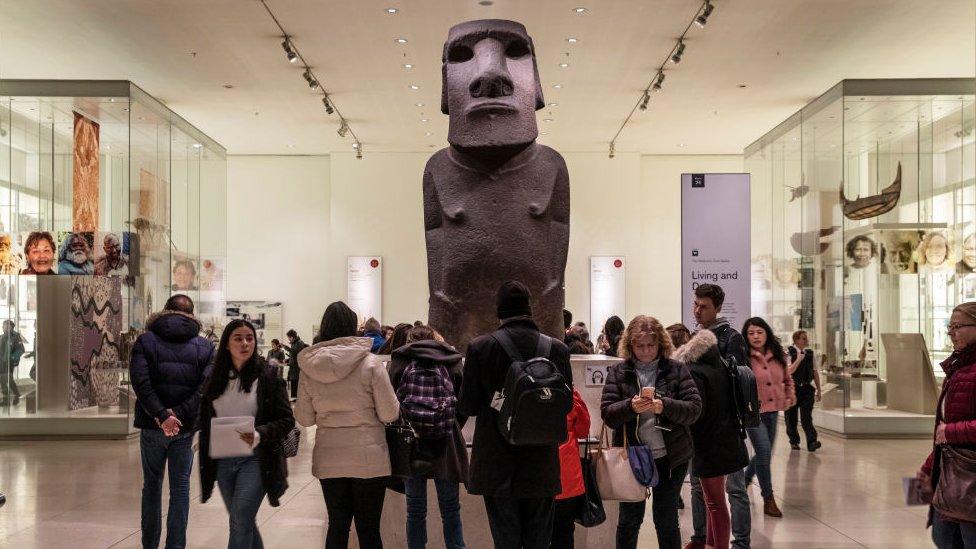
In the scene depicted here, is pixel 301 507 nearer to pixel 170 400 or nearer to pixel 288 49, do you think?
pixel 170 400

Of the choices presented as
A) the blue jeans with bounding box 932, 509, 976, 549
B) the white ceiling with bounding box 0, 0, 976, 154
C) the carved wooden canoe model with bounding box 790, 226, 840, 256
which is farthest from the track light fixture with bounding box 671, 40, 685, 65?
the blue jeans with bounding box 932, 509, 976, 549

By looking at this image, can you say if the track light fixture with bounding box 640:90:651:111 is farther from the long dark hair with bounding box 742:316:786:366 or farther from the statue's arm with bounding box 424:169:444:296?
the statue's arm with bounding box 424:169:444:296

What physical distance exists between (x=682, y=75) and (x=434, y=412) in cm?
1029

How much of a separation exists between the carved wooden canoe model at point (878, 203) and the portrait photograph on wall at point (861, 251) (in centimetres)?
31

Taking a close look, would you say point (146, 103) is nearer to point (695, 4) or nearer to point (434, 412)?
point (695, 4)

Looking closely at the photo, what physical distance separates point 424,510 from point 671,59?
29.7ft

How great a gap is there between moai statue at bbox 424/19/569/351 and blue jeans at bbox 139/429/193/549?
6.73ft

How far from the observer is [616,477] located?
4.46 m

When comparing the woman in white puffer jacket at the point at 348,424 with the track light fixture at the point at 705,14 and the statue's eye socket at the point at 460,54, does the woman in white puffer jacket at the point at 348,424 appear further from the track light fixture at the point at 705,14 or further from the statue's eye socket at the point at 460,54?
the track light fixture at the point at 705,14

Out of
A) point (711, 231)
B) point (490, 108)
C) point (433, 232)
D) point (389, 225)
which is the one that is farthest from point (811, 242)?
point (389, 225)

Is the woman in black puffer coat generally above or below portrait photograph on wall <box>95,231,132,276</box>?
below

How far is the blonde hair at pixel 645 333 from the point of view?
4.64m

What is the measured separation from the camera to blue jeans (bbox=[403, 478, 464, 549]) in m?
5.02

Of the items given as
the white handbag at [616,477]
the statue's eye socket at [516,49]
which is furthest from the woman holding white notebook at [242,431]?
the statue's eye socket at [516,49]
